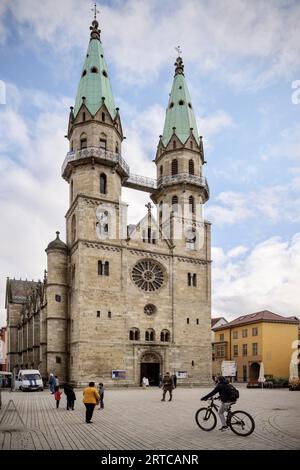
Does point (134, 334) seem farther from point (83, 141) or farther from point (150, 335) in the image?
point (83, 141)

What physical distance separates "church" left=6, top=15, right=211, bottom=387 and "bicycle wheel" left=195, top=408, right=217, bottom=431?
29.6 metres

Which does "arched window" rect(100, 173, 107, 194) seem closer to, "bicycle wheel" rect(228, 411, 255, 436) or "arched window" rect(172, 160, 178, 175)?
"arched window" rect(172, 160, 178, 175)

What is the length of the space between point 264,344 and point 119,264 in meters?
25.3

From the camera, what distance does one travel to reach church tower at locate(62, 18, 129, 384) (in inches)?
1709

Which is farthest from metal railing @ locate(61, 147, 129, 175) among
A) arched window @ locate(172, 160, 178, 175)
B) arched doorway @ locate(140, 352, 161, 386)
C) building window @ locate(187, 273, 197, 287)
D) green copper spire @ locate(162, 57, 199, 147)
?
arched doorway @ locate(140, 352, 161, 386)

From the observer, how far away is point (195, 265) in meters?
→ 52.1

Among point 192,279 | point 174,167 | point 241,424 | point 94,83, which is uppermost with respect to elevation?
point 94,83

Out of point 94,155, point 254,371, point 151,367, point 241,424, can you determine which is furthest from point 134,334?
point 241,424

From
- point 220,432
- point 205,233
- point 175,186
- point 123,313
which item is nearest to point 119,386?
point 123,313

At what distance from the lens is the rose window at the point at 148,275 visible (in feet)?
159

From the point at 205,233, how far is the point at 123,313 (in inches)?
572

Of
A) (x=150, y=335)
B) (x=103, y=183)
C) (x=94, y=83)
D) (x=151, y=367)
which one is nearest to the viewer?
(x=151, y=367)

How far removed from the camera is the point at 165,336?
159 feet
